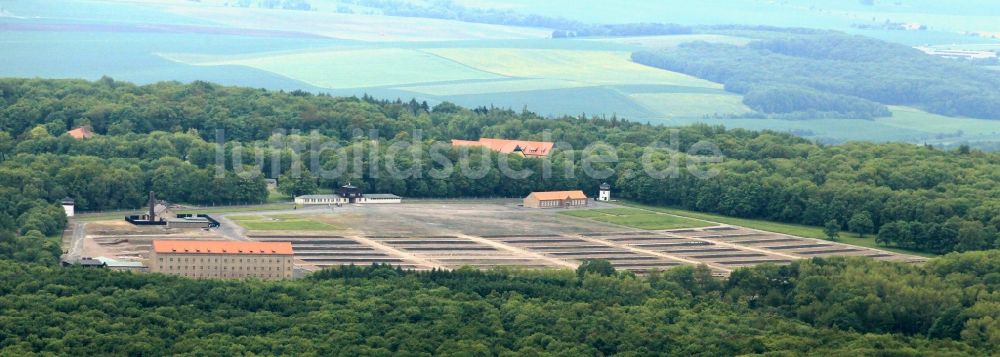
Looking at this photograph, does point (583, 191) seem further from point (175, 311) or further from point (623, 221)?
point (175, 311)

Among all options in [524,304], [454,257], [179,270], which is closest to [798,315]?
[524,304]

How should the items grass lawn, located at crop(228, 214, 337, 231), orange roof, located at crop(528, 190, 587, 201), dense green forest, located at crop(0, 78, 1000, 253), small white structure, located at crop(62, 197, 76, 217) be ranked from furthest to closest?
orange roof, located at crop(528, 190, 587, 201) < dense green forest, located at crop(0, 78, 1000, 253) < small white structure, located at crop(62, 197, 76, 217) < grass lawn, located at crop(228, 214, 337, 231)

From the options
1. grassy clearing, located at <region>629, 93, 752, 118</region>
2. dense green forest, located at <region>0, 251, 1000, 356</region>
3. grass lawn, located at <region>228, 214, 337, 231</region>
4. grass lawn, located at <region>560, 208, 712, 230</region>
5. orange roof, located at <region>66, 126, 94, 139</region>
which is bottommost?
dense green forest, located at <region>0, 251, 1000, 356</region>

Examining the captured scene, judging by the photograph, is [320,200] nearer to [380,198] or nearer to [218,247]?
[380,198]

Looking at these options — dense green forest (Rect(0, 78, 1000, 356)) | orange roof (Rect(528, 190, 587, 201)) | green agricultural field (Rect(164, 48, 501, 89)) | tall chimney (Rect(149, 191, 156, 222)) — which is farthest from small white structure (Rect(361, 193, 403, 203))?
green agricultural field (Rect(164, 48, 501, 89))

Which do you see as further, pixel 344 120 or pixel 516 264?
pixel 344 120

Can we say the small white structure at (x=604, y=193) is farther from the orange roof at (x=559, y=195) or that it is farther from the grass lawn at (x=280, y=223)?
the grass lawn at (x=280, y=223)

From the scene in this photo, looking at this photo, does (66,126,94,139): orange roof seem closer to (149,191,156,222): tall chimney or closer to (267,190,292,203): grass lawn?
(267,190,292,203): grass lawn
